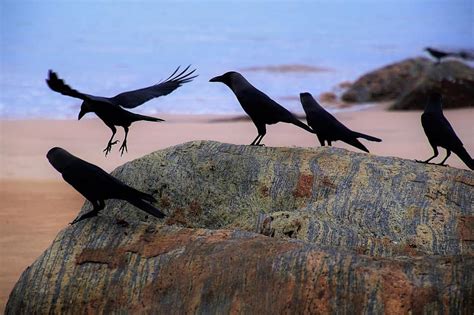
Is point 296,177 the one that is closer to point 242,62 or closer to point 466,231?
point 466,231

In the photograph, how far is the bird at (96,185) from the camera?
200 inches

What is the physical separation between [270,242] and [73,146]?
8600mm

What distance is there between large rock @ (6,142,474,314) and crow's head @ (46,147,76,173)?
1.19 feet

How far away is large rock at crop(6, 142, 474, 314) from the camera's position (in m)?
4.41

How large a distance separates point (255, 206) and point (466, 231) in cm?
127

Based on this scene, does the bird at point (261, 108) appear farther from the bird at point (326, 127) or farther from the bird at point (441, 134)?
the bird at point (441, 134)

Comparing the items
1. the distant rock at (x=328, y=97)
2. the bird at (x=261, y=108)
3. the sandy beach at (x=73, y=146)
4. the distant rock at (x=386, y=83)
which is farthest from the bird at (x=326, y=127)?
the distant rock at (x=328, y=97)

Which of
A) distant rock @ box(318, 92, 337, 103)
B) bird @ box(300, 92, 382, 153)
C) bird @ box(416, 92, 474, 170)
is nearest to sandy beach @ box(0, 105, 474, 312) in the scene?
distant rock @ box(318, 92, 337, 103)

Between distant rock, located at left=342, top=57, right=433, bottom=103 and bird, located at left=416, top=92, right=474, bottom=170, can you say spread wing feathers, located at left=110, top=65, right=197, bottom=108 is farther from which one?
distant rock, located at left=342, top=57, right=433, bottom=103

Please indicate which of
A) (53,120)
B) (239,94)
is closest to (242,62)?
(53,120)

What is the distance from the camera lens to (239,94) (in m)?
6.64

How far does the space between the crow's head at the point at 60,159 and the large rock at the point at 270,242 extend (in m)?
0.36

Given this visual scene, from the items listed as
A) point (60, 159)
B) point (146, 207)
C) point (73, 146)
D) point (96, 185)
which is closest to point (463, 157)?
point (146, 207)

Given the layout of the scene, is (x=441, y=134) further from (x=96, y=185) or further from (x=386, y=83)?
(x=386, y=83)
